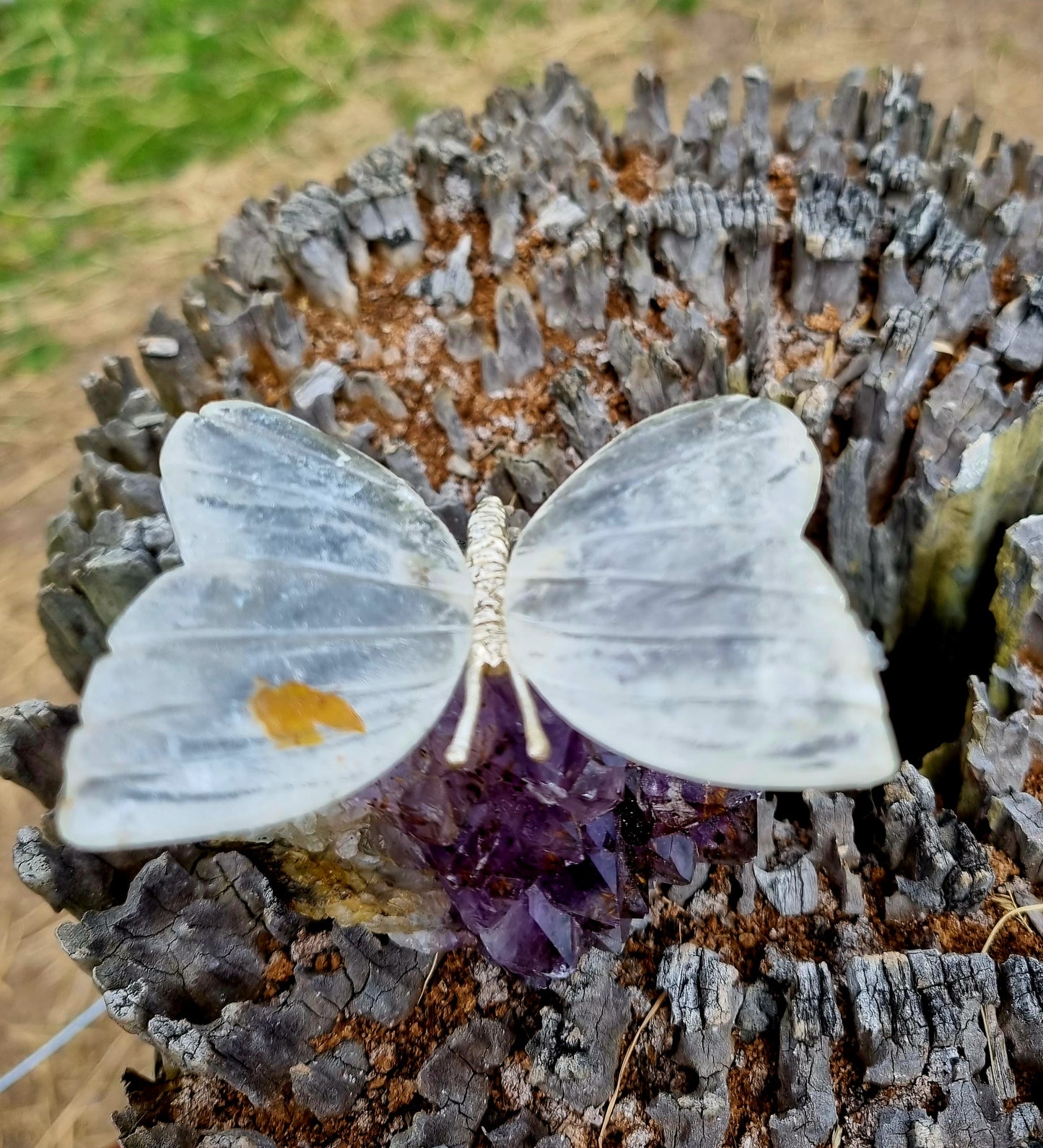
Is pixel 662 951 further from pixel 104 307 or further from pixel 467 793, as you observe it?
pixel 104 307

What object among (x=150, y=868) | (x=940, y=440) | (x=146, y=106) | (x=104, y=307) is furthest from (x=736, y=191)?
(x=146, y=106)

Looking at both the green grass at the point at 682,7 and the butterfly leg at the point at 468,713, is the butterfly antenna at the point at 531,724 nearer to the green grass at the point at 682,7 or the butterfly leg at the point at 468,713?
the butterfly leg at the point at 468,713

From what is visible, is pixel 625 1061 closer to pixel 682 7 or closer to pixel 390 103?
pixel 390 103

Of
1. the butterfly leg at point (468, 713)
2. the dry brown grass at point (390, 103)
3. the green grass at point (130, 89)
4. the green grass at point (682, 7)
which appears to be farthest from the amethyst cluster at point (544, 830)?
the green grass at point (682, 7)

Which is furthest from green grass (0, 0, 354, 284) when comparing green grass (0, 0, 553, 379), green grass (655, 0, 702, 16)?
green grass (655, 0, 702, 16)

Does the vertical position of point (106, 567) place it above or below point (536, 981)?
above

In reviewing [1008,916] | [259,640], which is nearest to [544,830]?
[259,640]
